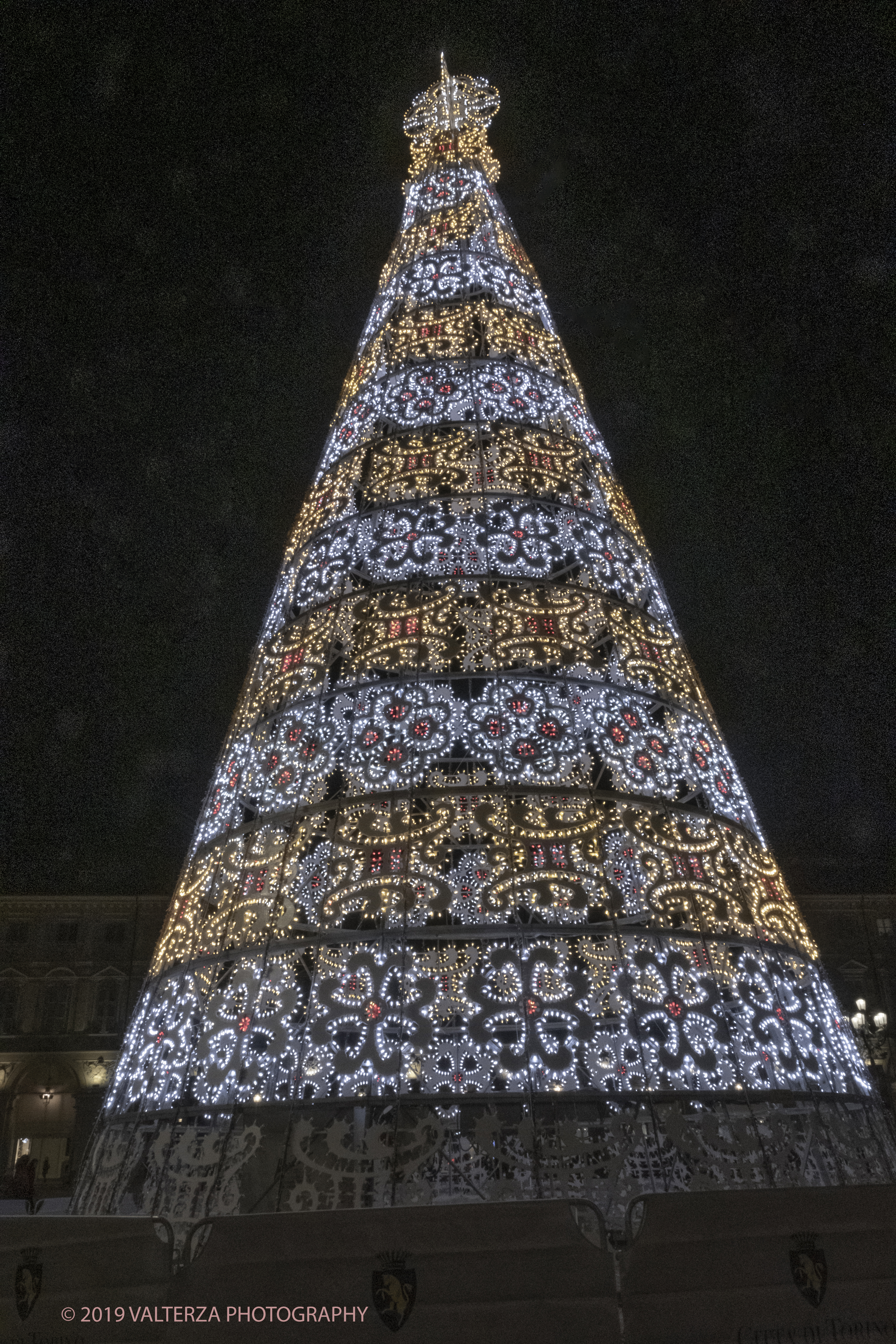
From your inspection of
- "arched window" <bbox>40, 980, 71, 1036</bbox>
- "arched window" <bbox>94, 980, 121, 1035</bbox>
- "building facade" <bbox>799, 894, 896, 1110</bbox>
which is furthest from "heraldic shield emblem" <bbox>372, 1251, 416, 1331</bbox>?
"arched window" <bbox>40, 980, 71, 1036</bbox>

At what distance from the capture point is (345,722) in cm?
489

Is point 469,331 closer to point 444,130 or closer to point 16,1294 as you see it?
point 444,130

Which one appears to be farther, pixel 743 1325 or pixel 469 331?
pixel 469 331

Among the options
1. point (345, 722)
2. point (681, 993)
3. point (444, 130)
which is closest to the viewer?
point (681, 993)

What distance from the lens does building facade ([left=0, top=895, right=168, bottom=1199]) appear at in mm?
29016

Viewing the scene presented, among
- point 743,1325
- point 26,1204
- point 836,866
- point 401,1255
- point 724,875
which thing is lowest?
point 743,1325

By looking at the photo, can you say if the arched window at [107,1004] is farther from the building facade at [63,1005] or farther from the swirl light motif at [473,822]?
the swirl light motif at [473,822]

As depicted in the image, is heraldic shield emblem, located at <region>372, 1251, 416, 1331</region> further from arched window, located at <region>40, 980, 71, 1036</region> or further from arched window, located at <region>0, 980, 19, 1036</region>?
arched window, located at <region>0, 980, 19, 1036</region>

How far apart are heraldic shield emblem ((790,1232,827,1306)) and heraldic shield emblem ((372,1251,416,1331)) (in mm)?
1300

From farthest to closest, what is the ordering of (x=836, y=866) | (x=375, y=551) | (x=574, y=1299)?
(x=836, y=866), (x=375, y=551), (x=574, y=1299)

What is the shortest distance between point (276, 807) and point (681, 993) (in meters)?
2.27

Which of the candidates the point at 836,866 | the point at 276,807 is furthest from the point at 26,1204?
the point at 836,866

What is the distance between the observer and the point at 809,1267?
9.74 ft

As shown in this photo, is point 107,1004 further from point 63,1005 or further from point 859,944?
point 859,944
